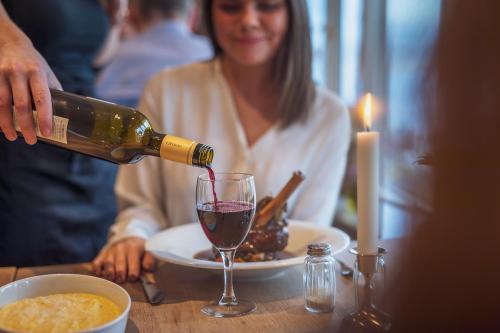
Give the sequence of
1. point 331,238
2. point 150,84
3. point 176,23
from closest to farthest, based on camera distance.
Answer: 1. point 331,238
2. point 150,84
3. point 176,23

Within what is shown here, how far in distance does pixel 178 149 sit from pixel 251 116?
96cm

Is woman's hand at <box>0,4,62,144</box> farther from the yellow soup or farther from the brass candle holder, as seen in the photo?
the brass candle holder

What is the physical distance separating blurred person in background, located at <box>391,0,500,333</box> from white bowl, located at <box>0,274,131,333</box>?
1.58 ft

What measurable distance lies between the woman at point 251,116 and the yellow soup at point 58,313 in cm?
72

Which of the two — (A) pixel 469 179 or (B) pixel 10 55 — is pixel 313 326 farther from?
→ (B) pixel 10 55

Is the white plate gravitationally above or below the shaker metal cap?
below

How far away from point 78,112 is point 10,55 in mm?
139

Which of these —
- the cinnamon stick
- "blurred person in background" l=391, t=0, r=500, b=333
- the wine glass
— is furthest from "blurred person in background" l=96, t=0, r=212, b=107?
"blurred person in background" l=391, t=0, r=500, b=333

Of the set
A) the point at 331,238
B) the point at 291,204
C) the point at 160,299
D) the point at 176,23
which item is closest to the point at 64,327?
the point at 160,299

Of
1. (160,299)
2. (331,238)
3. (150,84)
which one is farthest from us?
(150,84)

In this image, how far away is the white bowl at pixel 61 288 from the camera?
789mm

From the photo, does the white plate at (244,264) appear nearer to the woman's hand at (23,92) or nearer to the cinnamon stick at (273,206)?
the cinnamon stick at (273,206)

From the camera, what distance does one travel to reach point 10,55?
2.90ft

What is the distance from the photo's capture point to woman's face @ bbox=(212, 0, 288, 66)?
1.59 meters
